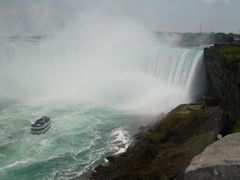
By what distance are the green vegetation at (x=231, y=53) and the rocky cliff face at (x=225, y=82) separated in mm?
222

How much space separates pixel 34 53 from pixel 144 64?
20.3m

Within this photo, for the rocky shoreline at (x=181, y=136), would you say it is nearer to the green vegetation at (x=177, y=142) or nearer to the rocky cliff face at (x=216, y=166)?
the green vegetation at (x=177, y=142)

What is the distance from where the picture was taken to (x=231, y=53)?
77.9 ft

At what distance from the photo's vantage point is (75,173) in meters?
→ 18.9

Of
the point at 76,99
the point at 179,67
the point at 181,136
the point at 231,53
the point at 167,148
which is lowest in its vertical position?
the point at 76,99

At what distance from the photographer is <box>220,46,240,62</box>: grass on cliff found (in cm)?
2251

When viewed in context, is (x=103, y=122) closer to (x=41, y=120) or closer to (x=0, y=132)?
(x=41, y=120)

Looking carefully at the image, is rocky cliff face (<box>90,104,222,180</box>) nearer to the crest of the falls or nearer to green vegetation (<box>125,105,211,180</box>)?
green vegetation (<box>125,105,211,180</box>)

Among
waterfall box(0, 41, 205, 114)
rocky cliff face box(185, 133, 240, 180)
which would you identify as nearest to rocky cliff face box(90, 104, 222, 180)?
rocky cliff face box(185, 133, 240, 180)

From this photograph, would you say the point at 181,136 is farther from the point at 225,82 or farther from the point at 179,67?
the point at 179,67

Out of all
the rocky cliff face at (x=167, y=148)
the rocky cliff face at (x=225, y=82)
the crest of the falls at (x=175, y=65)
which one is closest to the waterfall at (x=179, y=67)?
the crest of the falls at (x=175, y=65)

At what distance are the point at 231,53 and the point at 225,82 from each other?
198cm

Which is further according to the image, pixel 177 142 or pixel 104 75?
pixel 104 75

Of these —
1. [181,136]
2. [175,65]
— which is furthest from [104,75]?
[181,136]
